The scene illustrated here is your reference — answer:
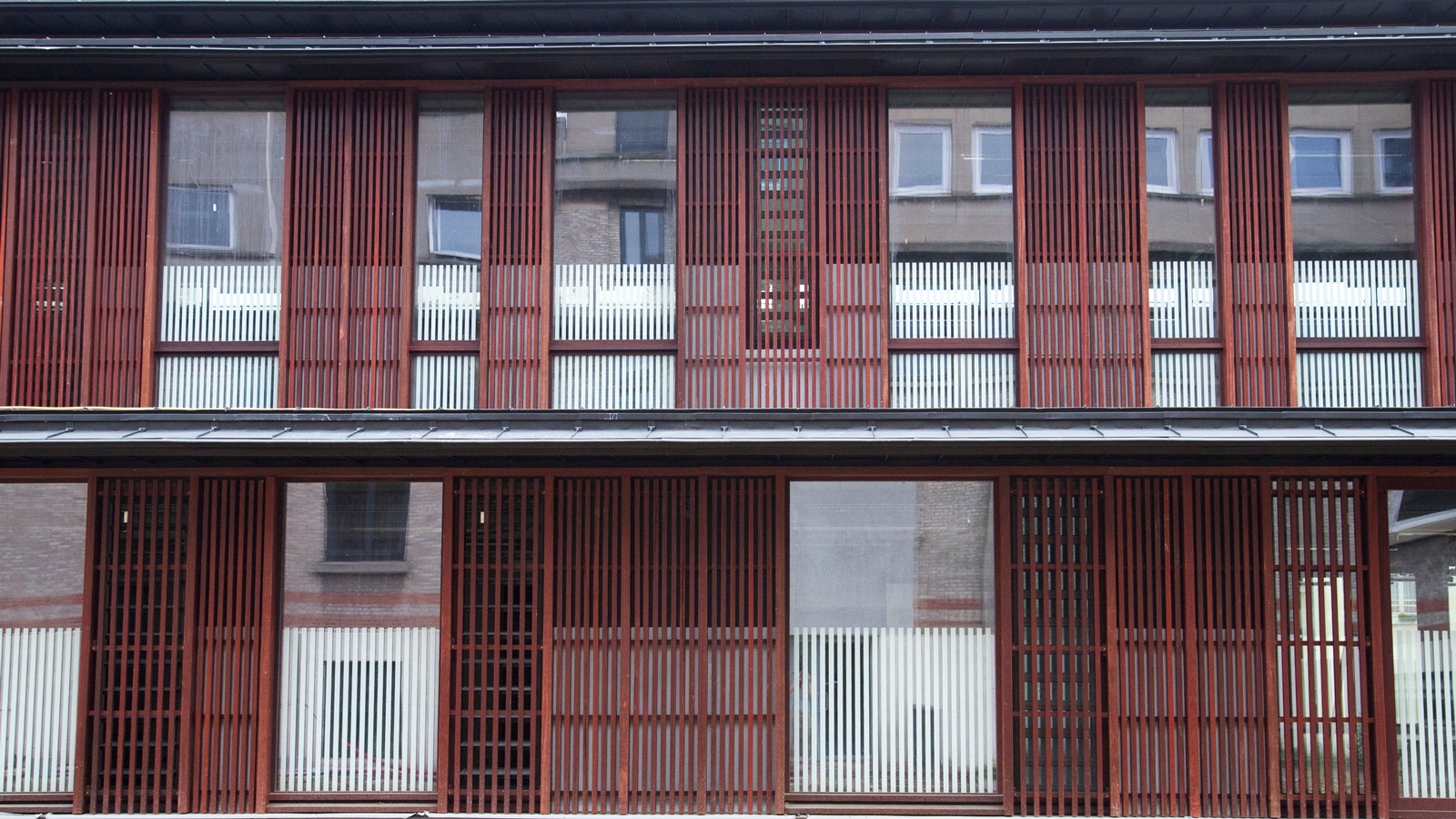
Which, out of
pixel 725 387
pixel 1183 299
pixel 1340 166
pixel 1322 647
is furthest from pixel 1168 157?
pixel 725 387

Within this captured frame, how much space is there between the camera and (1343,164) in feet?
39.1

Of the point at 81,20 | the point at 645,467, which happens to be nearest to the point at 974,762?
the point at 645,467

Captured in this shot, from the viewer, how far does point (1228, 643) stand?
1102cm

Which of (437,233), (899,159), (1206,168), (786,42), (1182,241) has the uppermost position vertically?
(786,42)

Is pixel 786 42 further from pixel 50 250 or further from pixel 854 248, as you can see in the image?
pixel 50 250

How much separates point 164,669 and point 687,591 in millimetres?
5562

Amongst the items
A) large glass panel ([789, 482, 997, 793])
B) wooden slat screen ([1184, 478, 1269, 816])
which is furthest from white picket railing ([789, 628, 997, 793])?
wooden slat screen ([1184, 478, 1269, 816])

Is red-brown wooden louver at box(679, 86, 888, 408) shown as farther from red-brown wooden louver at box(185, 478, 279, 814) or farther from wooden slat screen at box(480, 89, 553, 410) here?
red-brown wooden louver at box(185, 478, 279, 814)

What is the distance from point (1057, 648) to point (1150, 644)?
0.96 m

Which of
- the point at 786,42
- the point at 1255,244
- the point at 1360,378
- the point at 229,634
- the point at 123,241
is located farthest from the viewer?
the point at 123,241

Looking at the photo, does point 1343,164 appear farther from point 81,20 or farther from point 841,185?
point 81,20

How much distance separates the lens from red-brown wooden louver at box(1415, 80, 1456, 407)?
1166 centimetres

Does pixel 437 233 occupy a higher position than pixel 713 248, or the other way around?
pixel 437 233

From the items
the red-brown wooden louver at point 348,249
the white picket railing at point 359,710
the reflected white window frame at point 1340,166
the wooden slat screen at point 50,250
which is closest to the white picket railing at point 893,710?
the white picket railing at point 359,710
